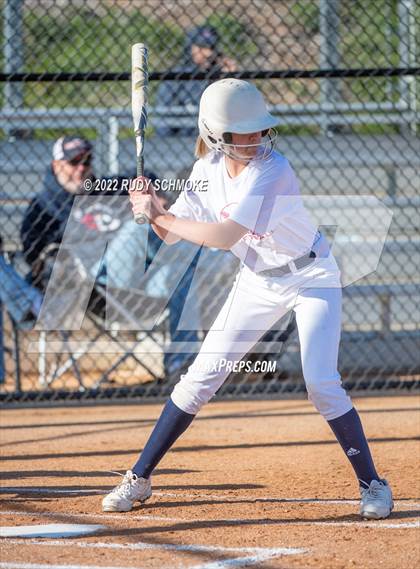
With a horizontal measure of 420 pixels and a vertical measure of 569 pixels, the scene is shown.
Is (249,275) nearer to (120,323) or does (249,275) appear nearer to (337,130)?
(120,323)

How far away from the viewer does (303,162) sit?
8312 millimetres

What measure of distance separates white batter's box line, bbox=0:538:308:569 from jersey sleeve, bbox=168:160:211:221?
1.26 m

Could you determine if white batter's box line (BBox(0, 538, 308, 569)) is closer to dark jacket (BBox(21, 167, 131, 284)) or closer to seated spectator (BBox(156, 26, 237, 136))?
dark jacket (BBox(21, 167, 131, 284))

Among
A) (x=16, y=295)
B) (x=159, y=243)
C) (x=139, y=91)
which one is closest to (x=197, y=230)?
(x=139, y=91)

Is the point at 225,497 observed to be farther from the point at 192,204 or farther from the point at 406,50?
the point at 406,50

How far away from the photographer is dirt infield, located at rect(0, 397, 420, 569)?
3414 mm

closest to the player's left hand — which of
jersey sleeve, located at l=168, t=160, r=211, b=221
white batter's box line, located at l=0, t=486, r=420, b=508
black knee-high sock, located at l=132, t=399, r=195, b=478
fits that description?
jersey sleeve, located at l=168, t=160, r=211, b=221

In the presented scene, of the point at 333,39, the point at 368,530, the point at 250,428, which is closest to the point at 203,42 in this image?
the point at 333,39

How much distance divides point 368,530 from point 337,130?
234 inches

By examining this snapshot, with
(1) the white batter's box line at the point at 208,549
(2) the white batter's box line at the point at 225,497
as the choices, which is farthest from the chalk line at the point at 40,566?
(2) the white batter's box line at the point at 225,497

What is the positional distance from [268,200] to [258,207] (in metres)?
0.06

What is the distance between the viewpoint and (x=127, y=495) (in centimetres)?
401

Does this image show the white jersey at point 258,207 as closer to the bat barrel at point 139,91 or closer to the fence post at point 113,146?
the bat barrel at point 139,91

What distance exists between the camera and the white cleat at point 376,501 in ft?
12.5
